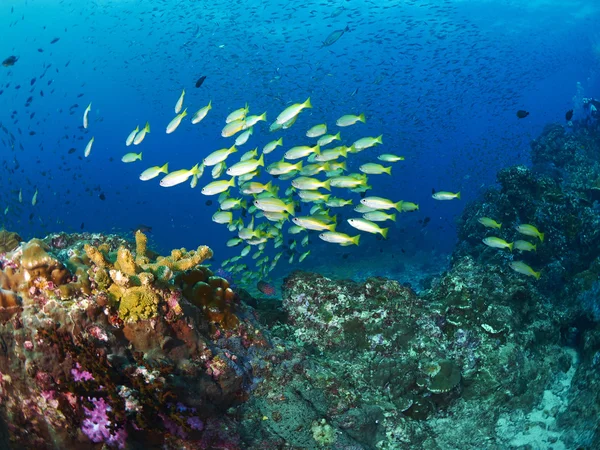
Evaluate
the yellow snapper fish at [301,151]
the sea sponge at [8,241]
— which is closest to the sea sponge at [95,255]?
the sea sponge at [8,241]

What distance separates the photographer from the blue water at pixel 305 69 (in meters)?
31.4

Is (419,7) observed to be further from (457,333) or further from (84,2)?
(457,333)

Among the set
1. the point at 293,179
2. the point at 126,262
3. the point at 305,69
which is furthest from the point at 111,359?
the point at 305,69

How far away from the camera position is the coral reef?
2.96 m

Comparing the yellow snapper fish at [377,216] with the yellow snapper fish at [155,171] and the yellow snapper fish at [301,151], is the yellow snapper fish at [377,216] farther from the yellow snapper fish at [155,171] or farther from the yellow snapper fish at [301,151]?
the yellow snapper fish at [155,171]

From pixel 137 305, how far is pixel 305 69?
82813 mm

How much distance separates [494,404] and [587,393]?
1298 mm

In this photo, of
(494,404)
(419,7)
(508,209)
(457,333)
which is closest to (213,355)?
(457,333)

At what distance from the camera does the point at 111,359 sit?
10.5ft

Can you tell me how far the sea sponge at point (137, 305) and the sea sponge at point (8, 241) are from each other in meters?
3.03

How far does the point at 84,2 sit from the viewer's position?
50344mm

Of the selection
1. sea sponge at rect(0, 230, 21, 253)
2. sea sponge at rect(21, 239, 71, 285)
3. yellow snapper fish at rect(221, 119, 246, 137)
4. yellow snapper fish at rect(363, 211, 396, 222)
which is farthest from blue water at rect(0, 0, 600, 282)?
sea sponge at rect(21, 239, 71, 285)

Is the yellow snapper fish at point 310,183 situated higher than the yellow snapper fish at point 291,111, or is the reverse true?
the yellow snapper fish at point 291,111

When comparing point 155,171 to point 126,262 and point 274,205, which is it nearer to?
point 274,205
